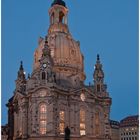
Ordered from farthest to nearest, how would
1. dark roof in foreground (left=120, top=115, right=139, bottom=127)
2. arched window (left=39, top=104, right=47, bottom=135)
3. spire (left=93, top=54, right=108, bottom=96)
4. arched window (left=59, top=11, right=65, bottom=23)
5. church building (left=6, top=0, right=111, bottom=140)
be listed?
dark roof in foreground (left=120, top=115, right=139, bottom=127) → arched window (left=59, top=11, right=65, bottom=23) → spire (left=93, top=54, right=108, bottom=96) → church building (left=6, top=0, right=111, bottom=140) → arched window (left=39, top=104, right=47, bottom=135)

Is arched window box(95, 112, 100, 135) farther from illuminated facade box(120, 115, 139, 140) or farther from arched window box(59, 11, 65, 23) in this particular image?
illuminated facade box(120, 115, 139, 140)

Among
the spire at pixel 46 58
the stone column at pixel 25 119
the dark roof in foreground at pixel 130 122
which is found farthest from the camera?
the dark roof in foreground at pixel 130 122

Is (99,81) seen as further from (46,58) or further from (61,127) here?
(61,127)

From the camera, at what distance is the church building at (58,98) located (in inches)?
2436

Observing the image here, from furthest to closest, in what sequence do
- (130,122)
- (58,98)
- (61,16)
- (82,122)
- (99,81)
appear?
(130,122) < (61,16) < (99,81) < (82,122) < (58,98)

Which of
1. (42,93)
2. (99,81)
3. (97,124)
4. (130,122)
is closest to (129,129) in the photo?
(130,122)

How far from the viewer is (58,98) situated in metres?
62.9

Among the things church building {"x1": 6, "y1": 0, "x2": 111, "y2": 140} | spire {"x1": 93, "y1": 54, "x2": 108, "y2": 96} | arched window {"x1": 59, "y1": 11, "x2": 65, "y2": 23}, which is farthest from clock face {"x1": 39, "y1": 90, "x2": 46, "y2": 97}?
arched window {"x1": 59, "y1": 11, "x2": 65, "y2": 23}

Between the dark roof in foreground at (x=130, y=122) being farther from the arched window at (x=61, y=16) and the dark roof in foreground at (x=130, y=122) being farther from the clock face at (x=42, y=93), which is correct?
the clock face at (x=42, y=93)

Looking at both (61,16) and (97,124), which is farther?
(61,16)

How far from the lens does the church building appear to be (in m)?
61.9

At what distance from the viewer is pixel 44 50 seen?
65.0 meters

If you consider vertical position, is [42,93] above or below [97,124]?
above

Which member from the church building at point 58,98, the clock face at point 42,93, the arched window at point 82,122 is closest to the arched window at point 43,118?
the church building at point 58,98
